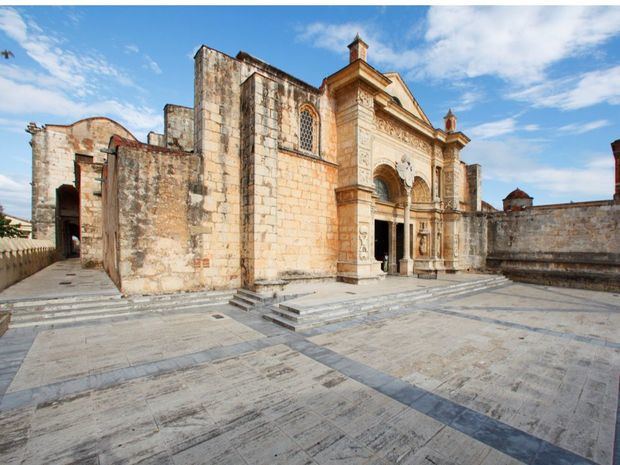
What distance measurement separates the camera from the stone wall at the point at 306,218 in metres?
9.28

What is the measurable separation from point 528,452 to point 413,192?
14.3m

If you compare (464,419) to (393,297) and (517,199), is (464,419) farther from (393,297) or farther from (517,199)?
(517,199)

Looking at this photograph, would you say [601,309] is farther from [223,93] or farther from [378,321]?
[223,93]

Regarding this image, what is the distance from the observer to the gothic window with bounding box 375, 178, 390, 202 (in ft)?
44.1

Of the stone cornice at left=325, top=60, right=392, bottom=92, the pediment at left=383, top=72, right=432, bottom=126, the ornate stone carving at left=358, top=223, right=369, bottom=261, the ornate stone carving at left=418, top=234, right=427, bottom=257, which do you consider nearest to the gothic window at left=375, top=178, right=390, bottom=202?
the ornate stone carving at left=418, top=234, right=427, bottom=257

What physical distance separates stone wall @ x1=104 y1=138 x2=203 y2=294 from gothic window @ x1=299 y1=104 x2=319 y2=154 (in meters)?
4.11

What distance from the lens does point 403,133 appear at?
1364cm

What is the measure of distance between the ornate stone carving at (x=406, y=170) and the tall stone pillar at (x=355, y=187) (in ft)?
10.2

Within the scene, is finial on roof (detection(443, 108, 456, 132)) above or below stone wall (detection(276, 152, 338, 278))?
above

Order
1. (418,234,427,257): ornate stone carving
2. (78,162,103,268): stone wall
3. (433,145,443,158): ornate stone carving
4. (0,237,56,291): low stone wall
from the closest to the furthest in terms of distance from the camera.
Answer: (0,237,56,291): low stone wall, (78,162,103,268): stone wall, (418,234,427,257): ornate stone carving, (433,145,443,158): ornate stone carving

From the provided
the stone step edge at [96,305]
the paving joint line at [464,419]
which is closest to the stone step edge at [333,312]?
the paving joint line at [464,419]

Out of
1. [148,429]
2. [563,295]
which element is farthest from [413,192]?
[148,429]

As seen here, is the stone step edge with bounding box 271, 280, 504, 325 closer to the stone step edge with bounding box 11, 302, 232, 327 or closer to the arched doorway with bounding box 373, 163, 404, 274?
the stone step edge with bounding box 11, 302, 232, 327

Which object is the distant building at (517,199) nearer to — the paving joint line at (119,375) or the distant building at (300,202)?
the distant building at (300,202)
